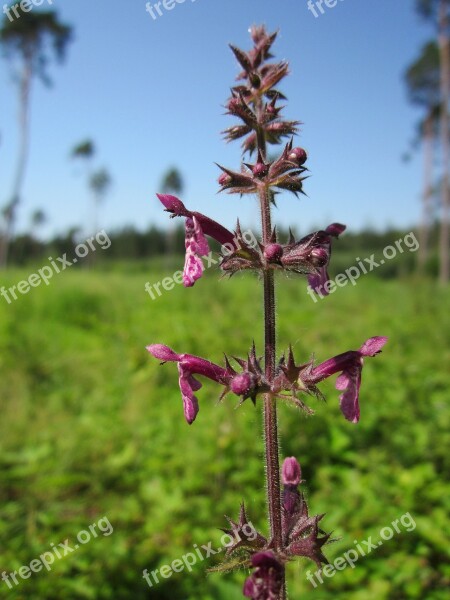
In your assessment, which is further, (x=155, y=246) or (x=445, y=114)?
(x=155, y=246)

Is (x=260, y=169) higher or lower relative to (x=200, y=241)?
higher

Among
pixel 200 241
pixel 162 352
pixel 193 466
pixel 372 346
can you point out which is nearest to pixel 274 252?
pixel 200 241

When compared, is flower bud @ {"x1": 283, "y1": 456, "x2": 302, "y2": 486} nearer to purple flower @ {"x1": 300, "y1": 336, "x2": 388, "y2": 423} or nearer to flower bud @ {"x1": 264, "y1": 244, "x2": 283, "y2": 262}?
purple flower @ {"x1": 300, "y1": 336, "x2": 388, "y2": 423}

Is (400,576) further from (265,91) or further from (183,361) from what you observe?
(265,91)

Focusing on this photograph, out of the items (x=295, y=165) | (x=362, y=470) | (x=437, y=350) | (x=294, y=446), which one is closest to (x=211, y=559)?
(x=294, y=446)

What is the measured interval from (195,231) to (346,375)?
2.70ft

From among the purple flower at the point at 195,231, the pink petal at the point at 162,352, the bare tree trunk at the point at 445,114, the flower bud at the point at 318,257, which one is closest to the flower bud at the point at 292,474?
Answer: the pink petal at the point at 162,352

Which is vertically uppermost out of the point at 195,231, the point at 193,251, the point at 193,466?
the point at 195,231

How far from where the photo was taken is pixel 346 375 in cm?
183

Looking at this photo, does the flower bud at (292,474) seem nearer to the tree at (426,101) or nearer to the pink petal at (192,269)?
the pink petal at (192,269)

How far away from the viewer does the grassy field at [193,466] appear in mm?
2941

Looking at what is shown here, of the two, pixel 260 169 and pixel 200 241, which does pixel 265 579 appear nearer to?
pixel 200 241

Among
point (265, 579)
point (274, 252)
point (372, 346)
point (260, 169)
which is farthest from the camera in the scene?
point (372, 346)

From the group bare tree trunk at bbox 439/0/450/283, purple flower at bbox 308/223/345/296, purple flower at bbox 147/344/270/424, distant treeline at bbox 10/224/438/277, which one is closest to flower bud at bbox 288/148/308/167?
purple flower at bbox 308/223/345/296
